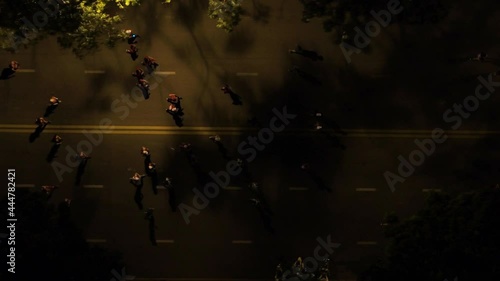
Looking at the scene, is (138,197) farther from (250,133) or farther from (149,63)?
(149,63)

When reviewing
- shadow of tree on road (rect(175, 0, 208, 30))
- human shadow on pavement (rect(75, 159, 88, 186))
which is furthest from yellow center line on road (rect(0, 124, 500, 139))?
shadow of tree on road (rect(175, 0, 208, 30))

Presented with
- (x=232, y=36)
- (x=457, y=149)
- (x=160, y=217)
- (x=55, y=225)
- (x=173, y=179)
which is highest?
(x=232, y=36)

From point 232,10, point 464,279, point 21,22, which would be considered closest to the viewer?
point 464,279

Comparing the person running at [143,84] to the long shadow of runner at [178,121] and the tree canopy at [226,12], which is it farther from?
the tree canopy at [226,12]

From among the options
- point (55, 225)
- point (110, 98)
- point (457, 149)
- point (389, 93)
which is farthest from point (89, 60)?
point (457, 149)

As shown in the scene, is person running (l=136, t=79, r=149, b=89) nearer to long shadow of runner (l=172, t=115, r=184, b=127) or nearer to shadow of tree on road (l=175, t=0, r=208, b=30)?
long shadow of runner (l=172, t=115, r=184, b=127)

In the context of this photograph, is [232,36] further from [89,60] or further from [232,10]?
[89,60]
